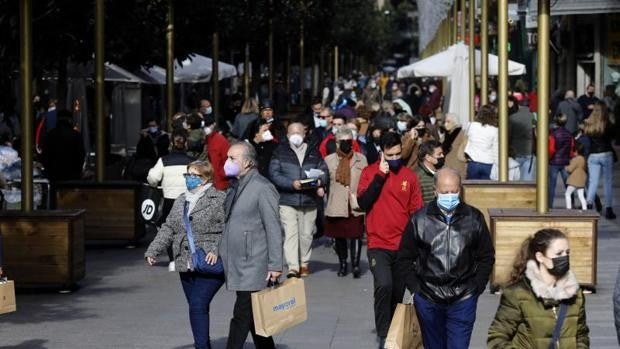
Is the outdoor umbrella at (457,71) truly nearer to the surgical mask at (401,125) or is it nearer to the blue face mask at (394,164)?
the surgical mask at (401,125)

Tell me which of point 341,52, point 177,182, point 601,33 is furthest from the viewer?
point 341,52

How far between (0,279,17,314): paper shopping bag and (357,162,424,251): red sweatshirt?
2.75m

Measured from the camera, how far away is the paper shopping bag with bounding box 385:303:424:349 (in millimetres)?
8945

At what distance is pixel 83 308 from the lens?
1407 centimetres

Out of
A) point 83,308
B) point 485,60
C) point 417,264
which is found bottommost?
point 83,308

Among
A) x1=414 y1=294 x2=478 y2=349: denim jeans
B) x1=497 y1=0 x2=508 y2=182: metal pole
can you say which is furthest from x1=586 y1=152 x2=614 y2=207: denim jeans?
x1=414 y1=294 x2=478 y2=349: denim jeans

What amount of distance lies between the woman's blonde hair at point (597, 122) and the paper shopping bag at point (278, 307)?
12.0 meters

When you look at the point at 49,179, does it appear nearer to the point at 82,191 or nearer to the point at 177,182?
Result: the point at 82,191

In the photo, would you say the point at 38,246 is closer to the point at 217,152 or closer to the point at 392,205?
the point at 217,152

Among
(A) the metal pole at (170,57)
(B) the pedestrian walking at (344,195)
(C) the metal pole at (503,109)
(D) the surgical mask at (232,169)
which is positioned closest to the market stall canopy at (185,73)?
(A) the metal pole at (170,57)

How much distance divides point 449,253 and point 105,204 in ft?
35.9

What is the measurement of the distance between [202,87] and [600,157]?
36746 mm

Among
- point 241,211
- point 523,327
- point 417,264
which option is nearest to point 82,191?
point 241,211

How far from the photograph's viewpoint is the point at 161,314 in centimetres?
1367
